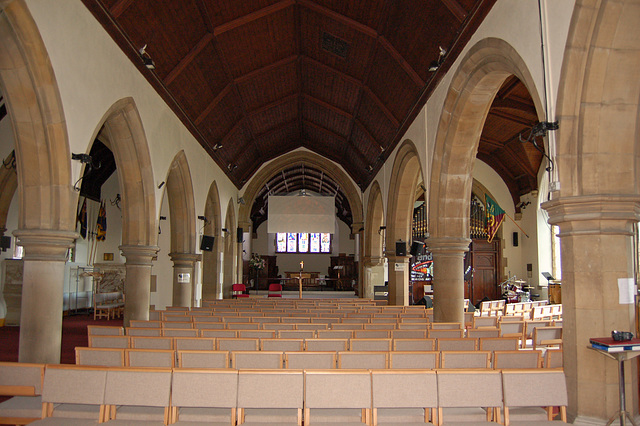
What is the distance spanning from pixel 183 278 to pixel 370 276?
9.01 m

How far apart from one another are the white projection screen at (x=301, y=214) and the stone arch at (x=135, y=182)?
34.4ft

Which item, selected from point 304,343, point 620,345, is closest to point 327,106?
point 304,343

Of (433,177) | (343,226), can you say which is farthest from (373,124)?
(343,226)

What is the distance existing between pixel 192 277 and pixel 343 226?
66.1 feet

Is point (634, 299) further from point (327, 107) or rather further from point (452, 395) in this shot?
point (327, 107)

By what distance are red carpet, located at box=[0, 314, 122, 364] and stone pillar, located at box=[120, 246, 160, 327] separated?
3.17 ft

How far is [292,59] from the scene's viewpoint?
12070 millimetres

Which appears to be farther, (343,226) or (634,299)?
(343,226)

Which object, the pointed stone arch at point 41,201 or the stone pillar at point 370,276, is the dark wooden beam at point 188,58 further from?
the stone pillar at point 370,276

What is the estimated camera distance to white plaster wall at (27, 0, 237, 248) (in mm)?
5797

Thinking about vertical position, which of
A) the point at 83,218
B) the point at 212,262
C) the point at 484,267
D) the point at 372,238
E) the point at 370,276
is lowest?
the point at 370,276

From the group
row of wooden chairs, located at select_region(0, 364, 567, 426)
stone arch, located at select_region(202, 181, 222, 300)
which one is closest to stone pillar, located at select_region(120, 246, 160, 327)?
row of wooden chairs, located at select_region(0, 364, 567, 426)

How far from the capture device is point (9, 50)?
537cm

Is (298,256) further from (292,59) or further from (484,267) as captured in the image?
(292,59)
